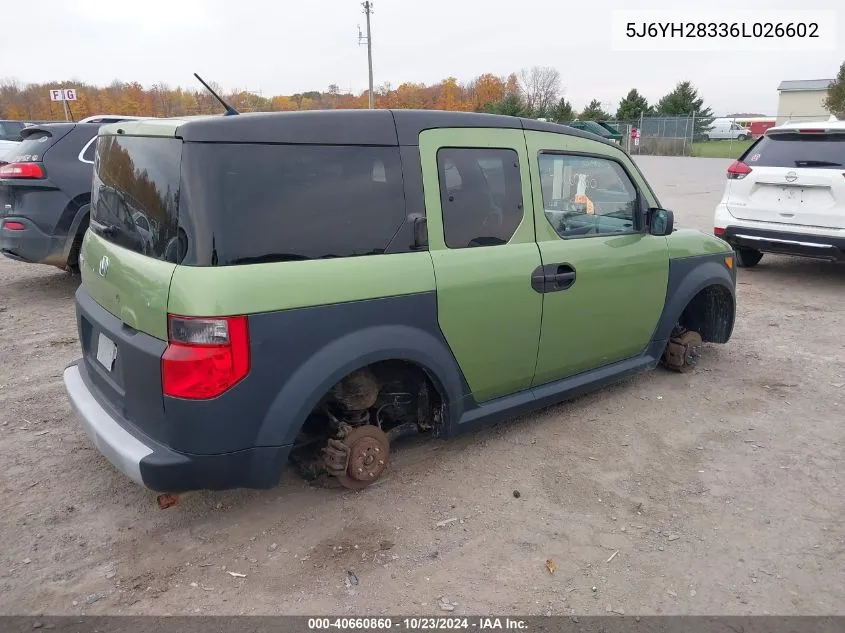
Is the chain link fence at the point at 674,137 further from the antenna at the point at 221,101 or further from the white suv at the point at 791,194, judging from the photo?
the antenna at the point at 221,101

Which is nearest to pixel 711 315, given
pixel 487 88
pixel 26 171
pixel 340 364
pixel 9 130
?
pixel 340 364

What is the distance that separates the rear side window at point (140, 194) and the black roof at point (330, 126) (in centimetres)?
16

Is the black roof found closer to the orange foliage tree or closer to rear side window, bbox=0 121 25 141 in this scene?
rear side window, bbox=0 121 25 141

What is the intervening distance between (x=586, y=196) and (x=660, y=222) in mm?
561

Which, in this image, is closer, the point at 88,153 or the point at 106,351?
the point at 106,351

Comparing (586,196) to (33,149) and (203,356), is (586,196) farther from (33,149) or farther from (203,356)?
(33,149)

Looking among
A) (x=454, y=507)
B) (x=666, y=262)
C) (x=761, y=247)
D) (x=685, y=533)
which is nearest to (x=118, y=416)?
(x=454, y=507)

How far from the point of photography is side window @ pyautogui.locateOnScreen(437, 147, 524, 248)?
10.7 feet

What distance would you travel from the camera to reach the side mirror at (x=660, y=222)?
13.7 feet

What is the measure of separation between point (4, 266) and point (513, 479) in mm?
8219

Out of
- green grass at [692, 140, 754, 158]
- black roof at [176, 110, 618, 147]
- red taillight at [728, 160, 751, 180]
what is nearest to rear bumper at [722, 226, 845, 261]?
red taillight at [728, 160, 751, 180]

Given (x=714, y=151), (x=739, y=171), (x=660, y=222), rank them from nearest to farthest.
Answer: (x=660, y=222)
(x=739, y=171)
(x=714, y=151)

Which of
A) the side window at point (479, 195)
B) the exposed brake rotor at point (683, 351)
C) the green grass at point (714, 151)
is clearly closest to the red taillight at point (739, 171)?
the exposed brake rotor at point (683, 351)

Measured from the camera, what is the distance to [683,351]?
4.81 meters
